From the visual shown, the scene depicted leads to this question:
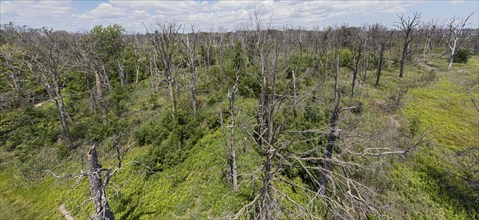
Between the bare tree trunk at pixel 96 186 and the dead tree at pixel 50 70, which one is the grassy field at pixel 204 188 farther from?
the dead tree at pixel 50 70

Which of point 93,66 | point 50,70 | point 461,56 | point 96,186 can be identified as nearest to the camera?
point 96,186

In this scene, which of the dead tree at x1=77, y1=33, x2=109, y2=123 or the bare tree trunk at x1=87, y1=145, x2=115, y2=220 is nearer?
the bare tree trunk at x1=87, y1=145, x2=115, y2=220

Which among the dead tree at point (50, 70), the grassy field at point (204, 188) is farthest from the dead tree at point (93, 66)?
the grassy field at point (204, 188)

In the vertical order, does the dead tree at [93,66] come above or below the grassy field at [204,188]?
above

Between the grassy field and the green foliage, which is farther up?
the green foliage

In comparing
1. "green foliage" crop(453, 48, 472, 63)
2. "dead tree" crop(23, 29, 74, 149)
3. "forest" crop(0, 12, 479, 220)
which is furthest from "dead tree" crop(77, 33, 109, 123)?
"green foliage" crop(453, 48, 472, 63)

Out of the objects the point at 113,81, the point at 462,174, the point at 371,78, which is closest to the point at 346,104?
the point at 462,174

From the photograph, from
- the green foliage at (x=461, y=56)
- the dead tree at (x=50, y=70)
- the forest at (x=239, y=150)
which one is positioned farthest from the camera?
the green foliage at (x=461, y=56)

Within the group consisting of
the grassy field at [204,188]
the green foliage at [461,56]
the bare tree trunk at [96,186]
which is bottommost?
the grassy field at [204,188]

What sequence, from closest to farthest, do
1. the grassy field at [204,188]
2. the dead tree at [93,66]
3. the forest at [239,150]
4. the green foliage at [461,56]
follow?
the forest at [239,150], the grassy field at [204,188], the dead tree at [93,66], the green foliage at [461,56]

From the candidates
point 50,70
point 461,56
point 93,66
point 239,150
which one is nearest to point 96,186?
point 239,150

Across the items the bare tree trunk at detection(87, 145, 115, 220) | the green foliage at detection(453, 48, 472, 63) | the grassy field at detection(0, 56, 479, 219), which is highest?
the green foliage at detection(453, 48, 472, 63)

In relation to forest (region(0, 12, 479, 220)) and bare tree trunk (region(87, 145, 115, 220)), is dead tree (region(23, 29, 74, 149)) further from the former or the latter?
bare tree trunk (region(87, 145, 115, 220))

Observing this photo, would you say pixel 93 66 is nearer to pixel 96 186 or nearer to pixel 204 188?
pixel 204 188
